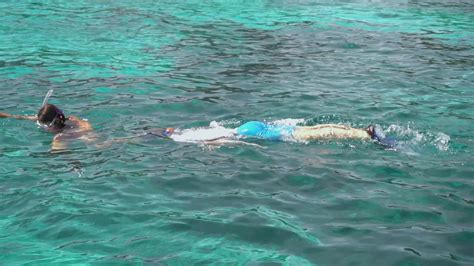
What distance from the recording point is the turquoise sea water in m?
5.15

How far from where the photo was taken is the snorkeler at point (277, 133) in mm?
7328

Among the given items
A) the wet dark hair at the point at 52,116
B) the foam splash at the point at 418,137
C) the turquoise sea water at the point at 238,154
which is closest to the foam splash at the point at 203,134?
the turquoise sea water at the point at 238,154

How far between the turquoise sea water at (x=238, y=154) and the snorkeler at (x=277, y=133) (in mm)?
114

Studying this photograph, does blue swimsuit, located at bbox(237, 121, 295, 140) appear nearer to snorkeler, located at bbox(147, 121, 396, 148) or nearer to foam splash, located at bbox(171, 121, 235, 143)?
snorkeler, located at bbox(147, 121, 396, 148)

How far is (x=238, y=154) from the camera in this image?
285 inches

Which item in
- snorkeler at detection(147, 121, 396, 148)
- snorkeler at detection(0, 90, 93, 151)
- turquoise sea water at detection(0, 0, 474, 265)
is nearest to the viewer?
turquoise sea water at detection(0, 0, 474, 265)

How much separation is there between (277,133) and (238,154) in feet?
1.92

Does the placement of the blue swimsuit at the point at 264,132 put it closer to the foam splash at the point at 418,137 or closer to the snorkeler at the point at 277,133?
the snorkeler at the point at 277,133

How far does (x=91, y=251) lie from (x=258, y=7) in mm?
14739

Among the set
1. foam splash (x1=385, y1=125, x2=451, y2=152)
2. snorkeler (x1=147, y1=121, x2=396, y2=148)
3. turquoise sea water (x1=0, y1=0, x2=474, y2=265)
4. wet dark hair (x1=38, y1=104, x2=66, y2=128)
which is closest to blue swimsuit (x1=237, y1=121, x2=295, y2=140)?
snorkeler (x1=147, y1=121, x2=396, y2=148)

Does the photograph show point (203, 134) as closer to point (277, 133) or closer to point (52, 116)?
point (277, 133)

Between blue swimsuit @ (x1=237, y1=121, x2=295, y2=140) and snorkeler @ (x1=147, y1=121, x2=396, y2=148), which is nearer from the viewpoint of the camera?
snorkeler @ (x1=147, y1=121, x2=396, y2=148)

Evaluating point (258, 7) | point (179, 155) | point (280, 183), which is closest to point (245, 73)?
point (179, 155)

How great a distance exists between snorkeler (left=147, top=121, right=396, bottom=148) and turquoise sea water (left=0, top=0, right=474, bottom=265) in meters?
0.11
